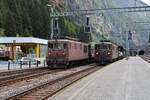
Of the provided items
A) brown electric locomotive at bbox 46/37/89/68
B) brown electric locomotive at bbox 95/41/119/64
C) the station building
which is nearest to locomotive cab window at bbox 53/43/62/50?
brown electric locomotive at bbox 46/37/89/68

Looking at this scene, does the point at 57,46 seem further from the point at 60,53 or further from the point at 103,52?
the point at 103,52

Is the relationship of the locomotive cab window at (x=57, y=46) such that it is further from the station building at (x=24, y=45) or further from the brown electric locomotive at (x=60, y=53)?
the station building at (x=24, y=45)

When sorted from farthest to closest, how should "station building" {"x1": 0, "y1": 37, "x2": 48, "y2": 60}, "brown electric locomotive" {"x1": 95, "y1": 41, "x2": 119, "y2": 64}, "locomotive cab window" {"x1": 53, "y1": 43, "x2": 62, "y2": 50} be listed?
"station building" {"x1": 0, "y1": 37, "x2": 48, "y2": 60} → "brown electric locomotive" {"x1": 95, "y1": 41, "x2": 119, "y2": 64} → "locomotive cab window" {"x1": 53, "y1": 43, "x2": 62, "y2": 50}

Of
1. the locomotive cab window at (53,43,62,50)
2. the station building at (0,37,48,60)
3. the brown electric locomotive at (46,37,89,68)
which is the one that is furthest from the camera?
the station building at (0,37,48,60)

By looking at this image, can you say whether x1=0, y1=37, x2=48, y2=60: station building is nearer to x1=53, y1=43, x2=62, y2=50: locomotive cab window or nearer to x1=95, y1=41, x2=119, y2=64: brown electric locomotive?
x1=95, y1=41, x2=119, y2=64: brown electric locomotive

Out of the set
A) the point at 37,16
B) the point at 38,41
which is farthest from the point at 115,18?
the point at 38,41

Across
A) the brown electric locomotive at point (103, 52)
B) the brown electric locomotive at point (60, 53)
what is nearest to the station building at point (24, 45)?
the brown electric locomotive at point (103, 52)

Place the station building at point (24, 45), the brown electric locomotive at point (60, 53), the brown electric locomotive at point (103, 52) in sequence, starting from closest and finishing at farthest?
the brown electric locomotive at point (60, 53) → the brown electric locomotive at point (103, 52) → the station building at point (24, 45)

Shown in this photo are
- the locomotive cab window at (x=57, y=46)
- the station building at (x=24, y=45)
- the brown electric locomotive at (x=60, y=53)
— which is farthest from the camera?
the station building at (x=24, y=45)

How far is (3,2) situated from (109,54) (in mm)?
54675

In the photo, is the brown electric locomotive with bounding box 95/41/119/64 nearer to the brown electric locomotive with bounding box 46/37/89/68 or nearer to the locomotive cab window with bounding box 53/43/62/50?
the brown electric locomotive with bounding box 46/37/89/68

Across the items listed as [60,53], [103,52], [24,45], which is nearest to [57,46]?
[60,53]

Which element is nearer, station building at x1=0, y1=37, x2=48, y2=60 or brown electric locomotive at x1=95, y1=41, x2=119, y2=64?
brown electric locomotive at x1=95, y1=41, x2=119, y2=64

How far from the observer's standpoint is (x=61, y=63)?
40094 mm
